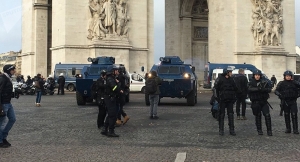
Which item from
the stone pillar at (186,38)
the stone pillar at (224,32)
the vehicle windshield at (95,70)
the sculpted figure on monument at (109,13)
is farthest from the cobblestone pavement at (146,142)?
the stone pillar at (186,38)

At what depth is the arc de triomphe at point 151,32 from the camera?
26.5m

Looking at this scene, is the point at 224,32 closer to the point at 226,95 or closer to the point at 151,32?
the point at 151,32

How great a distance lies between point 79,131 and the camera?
10.1m

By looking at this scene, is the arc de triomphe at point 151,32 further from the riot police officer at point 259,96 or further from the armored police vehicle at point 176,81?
the riot police officer at point 259,96

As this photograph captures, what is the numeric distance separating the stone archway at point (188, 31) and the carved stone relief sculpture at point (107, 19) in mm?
10763

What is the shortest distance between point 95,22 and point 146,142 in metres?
18.6

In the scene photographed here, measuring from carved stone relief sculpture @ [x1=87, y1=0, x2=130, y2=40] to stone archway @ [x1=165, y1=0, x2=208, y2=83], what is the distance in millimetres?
10763

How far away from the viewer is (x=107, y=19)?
26.0m

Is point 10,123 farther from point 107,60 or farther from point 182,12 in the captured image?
point 182,12

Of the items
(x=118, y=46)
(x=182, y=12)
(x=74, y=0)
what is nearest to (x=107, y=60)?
(x=118, y=46)

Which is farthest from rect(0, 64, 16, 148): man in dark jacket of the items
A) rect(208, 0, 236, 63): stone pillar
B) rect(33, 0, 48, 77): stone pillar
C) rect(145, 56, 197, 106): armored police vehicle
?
rect(33, 0, 48, 77): stone pillar

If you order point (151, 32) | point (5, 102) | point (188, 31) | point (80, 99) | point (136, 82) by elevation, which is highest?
point (188, 31)

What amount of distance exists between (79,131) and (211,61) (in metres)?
22.5

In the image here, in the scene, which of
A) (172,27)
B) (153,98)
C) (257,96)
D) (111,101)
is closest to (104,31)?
(172,27)
